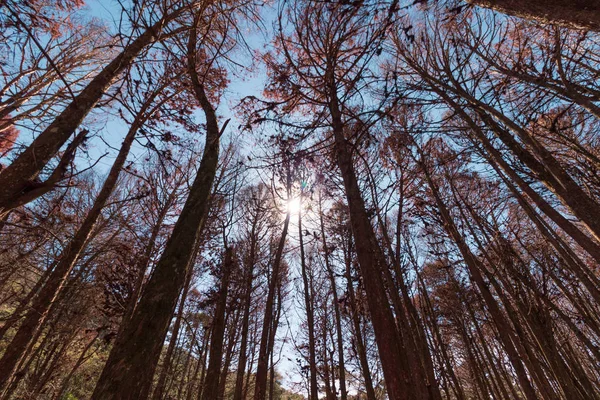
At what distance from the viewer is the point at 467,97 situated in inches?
220

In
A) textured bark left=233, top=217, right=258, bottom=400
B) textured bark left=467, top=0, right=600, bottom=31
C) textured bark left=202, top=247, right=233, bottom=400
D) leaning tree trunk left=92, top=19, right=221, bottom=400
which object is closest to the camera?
leaning tree trunk left=92, top=19, right=221, bottom=400

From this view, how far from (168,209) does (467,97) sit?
8.39 m


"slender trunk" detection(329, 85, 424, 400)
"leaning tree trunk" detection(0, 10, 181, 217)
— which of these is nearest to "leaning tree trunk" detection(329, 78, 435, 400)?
"slender trunk" detection(329, 85, 424, 400)

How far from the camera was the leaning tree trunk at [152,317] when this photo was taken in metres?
1.47

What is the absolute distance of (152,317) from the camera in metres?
1.74

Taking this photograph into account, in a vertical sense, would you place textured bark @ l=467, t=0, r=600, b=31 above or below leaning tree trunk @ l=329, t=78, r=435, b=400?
above

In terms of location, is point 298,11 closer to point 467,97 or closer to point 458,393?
point 467,97

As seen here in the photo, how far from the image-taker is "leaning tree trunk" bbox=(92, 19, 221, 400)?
147 centimetres

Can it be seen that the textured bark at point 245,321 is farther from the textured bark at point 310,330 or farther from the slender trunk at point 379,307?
the slender trunk at point 379,307

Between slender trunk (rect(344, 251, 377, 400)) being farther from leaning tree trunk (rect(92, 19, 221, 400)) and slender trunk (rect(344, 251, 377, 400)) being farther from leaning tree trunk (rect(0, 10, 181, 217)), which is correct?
leaning tree trunk (rect(0, 10, 181, 217))

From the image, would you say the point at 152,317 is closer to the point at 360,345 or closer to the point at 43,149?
the point at 43,149

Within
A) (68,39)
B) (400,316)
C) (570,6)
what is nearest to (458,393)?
(400,316)

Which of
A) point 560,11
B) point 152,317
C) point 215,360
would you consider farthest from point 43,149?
Answer: point 560,11

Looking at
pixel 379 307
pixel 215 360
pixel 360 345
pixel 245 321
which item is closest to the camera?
pixel 379 307
